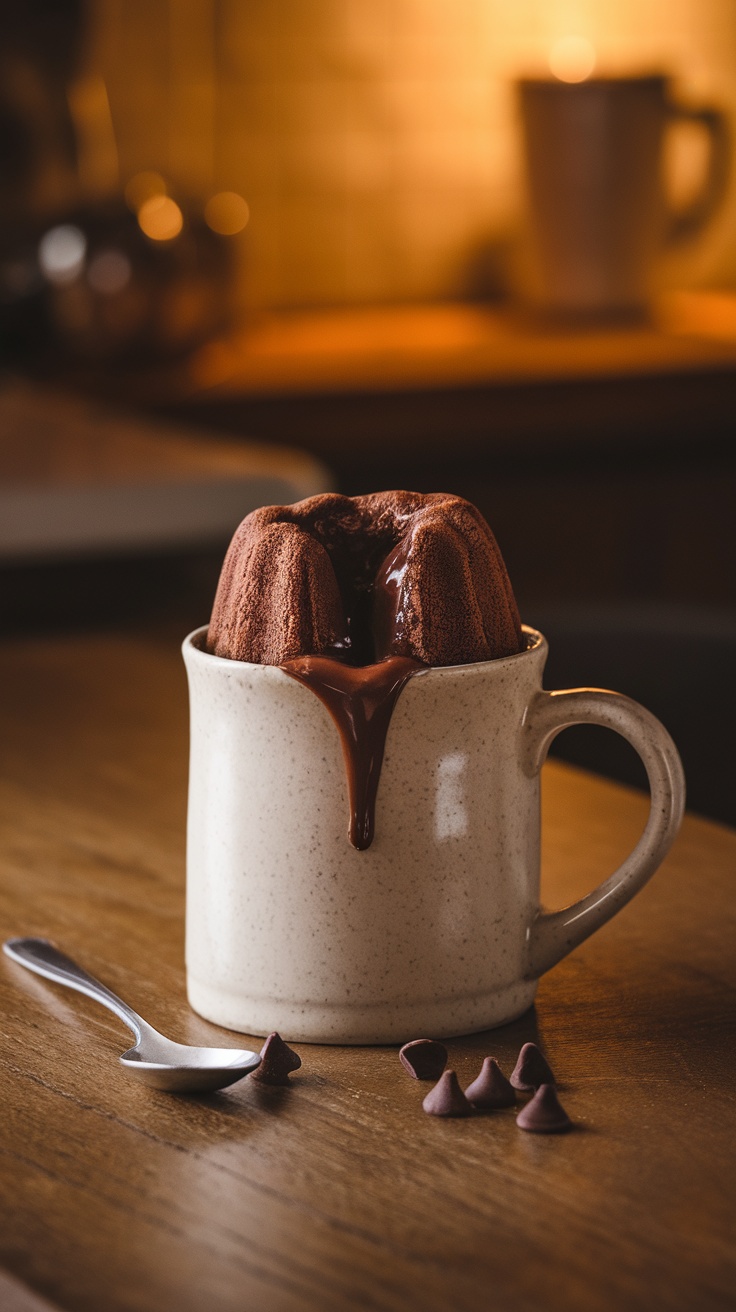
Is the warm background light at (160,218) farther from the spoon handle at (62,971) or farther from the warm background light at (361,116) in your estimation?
the spoon handle at (62,971)

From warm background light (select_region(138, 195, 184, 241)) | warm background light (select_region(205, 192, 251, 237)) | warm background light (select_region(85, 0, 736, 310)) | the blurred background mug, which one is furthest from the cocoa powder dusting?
warm background light (select_region(85, 0, 736, 310))

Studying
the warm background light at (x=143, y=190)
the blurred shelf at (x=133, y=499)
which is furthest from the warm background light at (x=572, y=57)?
the blurred shelf at (x=133, y=499)

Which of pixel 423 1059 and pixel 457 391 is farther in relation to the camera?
pixel 457 391

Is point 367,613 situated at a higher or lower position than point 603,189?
lower

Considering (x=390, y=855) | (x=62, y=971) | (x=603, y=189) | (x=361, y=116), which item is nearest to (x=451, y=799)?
(x=390, y=855)

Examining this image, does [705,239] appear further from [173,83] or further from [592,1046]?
[592,1046]

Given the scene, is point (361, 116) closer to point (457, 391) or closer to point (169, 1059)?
point (457, 391)

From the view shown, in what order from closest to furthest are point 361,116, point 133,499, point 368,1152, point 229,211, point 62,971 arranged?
point 368,1152 < point 62,971 < point 133,499 < point 229,211 < point 361,116

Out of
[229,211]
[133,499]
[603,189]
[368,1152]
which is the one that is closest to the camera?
[368,1152]
